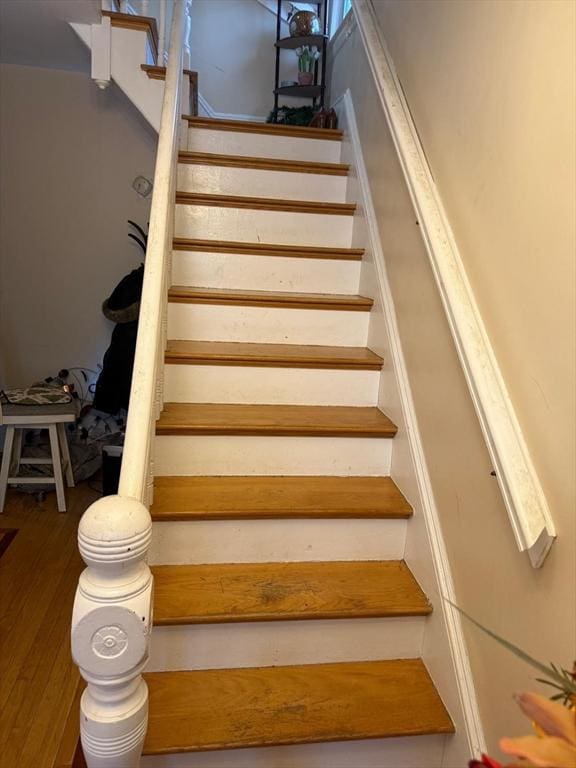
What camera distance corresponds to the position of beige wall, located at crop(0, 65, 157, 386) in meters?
3.20

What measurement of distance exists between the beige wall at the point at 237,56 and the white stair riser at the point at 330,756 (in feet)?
12.0

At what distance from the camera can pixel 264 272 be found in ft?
7.68

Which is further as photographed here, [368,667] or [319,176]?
[319,176]

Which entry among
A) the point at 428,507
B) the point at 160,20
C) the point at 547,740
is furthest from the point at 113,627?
the point at 160,20

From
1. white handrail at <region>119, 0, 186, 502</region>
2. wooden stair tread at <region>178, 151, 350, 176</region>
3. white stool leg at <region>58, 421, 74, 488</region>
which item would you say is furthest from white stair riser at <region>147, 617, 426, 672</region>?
wooden stair tread at <region>178, 151, 350, 176</region>

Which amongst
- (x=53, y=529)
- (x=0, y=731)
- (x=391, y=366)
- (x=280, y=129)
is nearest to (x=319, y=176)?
(x=280, y=129)

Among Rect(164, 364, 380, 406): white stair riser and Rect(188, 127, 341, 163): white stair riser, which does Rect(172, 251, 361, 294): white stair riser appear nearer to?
Rect(164, 364, 380, 406): white stair riser

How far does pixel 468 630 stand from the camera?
130cm

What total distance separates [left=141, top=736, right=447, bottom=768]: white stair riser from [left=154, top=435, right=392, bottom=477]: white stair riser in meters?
0.77

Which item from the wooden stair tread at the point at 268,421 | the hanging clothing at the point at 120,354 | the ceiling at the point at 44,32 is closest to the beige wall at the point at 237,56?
the ceiling at the point at 44,32

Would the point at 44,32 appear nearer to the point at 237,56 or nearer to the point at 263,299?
the point at 237,56

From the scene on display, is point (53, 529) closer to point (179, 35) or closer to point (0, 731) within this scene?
point (0, 731)

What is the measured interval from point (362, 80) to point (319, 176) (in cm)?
48

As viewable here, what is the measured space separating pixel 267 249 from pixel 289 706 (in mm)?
1700
